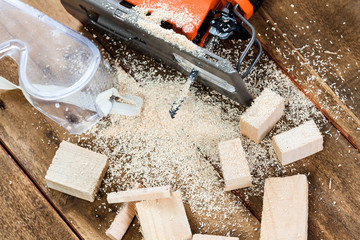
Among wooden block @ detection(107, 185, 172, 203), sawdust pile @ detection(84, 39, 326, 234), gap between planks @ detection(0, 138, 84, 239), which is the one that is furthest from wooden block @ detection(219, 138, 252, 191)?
gap between planks @ detection(0, 138, 84, 239)

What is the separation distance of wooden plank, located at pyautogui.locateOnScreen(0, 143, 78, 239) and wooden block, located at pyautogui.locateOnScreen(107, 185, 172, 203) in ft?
0.50

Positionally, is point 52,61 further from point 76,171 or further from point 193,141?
point 193,141

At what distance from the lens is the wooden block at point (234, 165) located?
1021 mm

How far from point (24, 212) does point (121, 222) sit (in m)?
0.25

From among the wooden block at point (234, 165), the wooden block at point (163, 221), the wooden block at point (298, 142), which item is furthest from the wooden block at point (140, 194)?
the wooden block at point (298, 142)

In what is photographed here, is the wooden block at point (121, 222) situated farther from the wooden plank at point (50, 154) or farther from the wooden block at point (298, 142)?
the wooden block at point (298, 142)

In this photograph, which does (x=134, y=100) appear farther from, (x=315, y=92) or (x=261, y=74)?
(x=315, y=92)

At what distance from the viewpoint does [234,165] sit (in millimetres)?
1030

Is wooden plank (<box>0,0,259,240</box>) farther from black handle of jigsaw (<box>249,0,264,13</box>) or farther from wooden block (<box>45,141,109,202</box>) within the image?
black handle of jigsaw (<box>249,0,264,13</box>)

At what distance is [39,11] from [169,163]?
50 cm

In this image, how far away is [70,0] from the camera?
1.05m

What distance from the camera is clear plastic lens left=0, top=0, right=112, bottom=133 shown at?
43.4 inches

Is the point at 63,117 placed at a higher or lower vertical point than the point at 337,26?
lower

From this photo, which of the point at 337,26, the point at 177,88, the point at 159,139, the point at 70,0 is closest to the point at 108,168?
the point at 159,139
